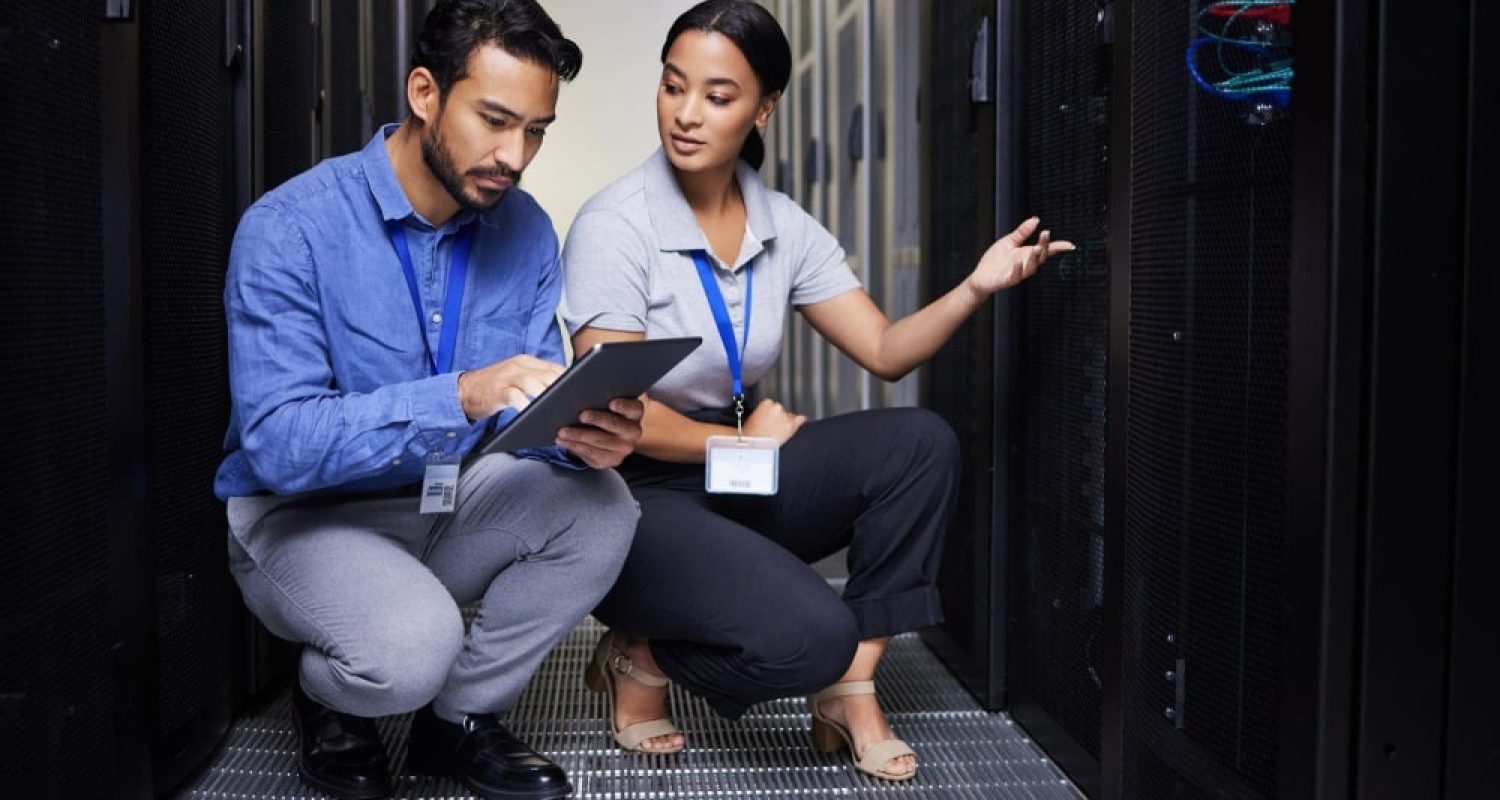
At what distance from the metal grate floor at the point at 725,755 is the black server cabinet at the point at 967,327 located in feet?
0.48

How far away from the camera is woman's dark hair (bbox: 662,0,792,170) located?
6.44ft

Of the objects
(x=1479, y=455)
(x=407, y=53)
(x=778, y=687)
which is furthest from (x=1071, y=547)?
(x=407, y=53)

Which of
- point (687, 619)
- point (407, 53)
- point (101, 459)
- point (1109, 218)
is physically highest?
point (407, 53)

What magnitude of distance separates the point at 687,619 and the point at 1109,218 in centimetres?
81

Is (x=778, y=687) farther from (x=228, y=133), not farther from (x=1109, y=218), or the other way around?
(x=228, y=133)

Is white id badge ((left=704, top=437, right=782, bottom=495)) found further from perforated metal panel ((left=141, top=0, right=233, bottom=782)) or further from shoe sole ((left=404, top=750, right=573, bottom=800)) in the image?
perforated metal panel ((left=141, top=0, right=233, bottom=782))

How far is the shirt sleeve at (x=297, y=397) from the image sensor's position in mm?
1575

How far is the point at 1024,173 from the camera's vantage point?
217cm

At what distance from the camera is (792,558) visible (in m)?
1.95

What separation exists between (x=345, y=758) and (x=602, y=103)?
341cm

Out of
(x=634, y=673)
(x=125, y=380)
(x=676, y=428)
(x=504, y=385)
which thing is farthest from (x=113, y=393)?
(x=634, y=673)

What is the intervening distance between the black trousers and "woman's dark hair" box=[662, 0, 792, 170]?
1.83 ft

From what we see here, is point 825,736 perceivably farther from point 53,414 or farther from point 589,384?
point 53,414

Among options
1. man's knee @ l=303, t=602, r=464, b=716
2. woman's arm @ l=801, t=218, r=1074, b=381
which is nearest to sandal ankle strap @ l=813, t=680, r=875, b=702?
woman's arm @ l=801, t=218, r=1074, b=381
